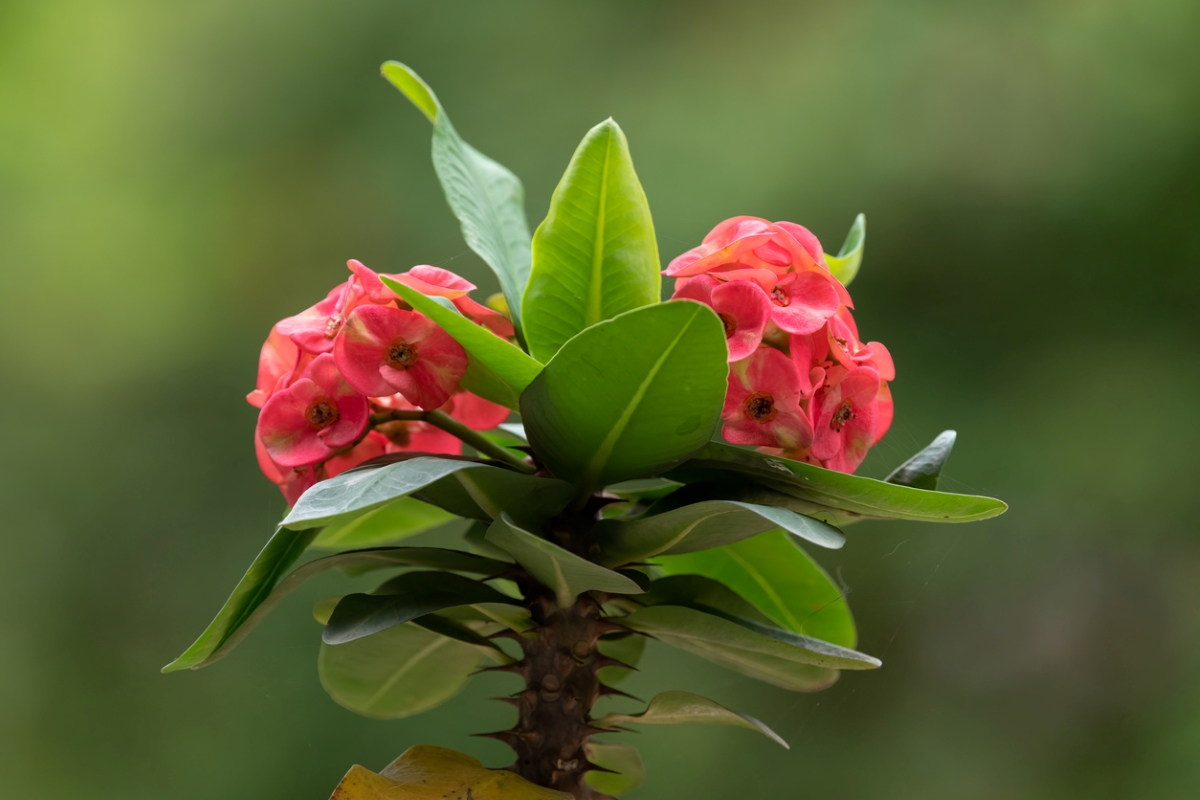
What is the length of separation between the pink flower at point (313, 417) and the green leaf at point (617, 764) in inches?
9.8

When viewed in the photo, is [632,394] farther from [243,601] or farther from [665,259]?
[665,259]

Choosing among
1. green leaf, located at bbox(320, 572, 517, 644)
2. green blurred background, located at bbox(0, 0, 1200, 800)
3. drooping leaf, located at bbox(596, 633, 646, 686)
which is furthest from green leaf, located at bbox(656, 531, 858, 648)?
green blurred background, located at bbox(0, 0, 1200, 800)

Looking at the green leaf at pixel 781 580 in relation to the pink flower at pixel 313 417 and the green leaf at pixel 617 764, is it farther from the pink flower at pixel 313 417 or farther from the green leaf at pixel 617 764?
the pink flower at pixel 313 417

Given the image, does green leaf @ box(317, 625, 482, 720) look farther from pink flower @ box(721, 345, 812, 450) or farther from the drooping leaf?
pink flower @ box(721, 345, 812, 450)

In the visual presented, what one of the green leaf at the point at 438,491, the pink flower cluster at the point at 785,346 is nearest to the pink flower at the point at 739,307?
the pink flower cluster at the point at 785,346

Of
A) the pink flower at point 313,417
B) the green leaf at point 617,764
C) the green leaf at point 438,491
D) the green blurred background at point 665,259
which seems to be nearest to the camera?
the green leaf at point 438,491

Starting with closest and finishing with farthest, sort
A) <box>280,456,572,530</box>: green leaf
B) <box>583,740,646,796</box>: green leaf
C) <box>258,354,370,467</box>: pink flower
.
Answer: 1. <box>280,456,572,530</box>: green leaf
2. <box>258,354,370,467</box>: pink flower
3. <box>583,740,646,796</box>: green leaf

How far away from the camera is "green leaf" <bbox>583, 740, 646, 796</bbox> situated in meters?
0.59

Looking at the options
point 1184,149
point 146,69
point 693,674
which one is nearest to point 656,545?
point 693,674

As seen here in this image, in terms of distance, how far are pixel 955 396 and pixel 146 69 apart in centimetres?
146

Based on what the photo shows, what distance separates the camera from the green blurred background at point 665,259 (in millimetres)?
1304

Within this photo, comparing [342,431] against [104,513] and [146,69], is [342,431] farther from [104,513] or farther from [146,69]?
[146,69]

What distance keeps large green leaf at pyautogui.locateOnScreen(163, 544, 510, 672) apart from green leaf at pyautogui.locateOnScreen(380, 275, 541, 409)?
103mm

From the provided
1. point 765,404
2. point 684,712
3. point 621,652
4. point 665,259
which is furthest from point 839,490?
point 665,259
